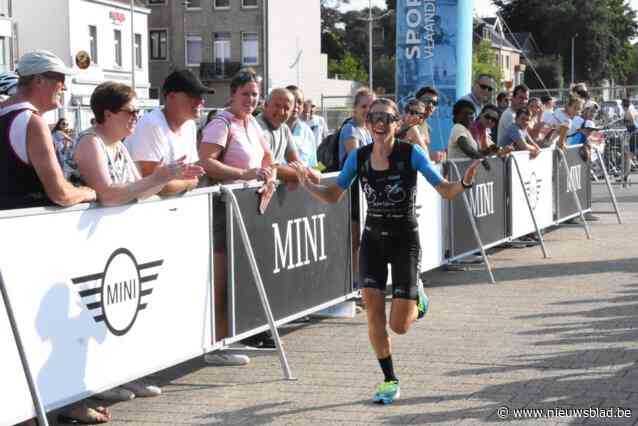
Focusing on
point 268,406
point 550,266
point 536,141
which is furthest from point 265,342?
point 536,141

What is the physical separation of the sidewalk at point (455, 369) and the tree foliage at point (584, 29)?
375 ft

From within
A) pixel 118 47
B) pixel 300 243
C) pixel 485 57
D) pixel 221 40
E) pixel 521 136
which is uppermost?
pixel 221 40

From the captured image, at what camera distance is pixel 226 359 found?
8.14 meters

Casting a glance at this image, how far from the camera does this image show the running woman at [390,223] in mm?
7031

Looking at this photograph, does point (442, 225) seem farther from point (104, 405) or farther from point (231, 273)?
point (104, 405)

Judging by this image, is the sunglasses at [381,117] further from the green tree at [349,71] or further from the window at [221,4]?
the green tree at [349,71]

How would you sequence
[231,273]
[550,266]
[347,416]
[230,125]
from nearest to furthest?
[347,416] → [231,273] → [230,125] → [550,266]

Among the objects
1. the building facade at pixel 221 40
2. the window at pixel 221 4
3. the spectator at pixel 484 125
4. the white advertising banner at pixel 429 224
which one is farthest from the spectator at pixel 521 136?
the window at pixel 221 4

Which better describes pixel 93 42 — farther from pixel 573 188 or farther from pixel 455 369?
pixel 455 369

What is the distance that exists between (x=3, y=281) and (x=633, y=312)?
20.7 feet

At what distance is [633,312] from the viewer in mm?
9938

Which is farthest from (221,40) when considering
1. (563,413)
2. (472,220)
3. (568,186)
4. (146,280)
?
(563,413)

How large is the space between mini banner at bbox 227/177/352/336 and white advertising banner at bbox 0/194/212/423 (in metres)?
0.43

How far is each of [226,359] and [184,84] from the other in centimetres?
207
